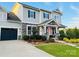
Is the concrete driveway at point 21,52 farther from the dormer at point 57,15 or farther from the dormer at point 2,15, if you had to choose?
the dormer at point 57,15

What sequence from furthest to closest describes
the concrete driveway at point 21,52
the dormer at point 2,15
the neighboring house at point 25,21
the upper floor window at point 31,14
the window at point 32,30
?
the upper floor window at point 31,14 → the window at point 32,30 → the neighboring house at point 25,21 → the dormer at point 2,15 → the concrete driveway at point 21,52

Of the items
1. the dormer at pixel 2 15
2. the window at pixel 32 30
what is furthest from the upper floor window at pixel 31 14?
the dormer at pixel 2 15

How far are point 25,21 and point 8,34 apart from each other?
368cm

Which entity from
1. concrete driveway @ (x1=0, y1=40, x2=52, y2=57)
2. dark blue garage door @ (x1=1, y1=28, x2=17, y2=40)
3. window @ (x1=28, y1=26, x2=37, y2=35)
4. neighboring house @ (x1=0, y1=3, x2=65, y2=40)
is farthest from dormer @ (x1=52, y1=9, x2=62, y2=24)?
concrete driveway @ (x1=0, y1=40, x2=52, y2=57)

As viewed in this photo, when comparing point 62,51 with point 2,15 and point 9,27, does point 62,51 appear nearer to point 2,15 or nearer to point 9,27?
point 9,27

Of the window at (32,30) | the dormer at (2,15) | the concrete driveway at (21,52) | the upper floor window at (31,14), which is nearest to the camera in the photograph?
the concrete driveway at (21,52)

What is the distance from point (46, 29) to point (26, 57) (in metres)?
18.2

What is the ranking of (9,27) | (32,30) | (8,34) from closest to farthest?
(9,27) < (8,34) < (32,30)

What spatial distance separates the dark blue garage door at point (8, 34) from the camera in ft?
81.3

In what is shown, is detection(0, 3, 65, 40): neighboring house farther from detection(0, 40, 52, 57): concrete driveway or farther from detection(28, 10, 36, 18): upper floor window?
detection(0, 40, 52, 57): concrete driveway

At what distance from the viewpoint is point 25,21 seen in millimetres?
26734

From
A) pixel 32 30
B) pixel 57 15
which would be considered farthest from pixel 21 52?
pixel 57 15

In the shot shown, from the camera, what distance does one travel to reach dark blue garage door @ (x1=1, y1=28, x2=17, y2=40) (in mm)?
24778

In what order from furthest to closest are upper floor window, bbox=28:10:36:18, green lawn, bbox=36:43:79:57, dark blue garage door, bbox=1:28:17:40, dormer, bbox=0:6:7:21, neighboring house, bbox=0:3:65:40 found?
upper floor window, bbox=28:10:36:18 → neighboring house, bbox=0:3:65:40 → dark blue garage door, bbox=1:28:17:40 → dormer, bbox=0:6:7:21 → green lawn, bbox=36:43:79:57
